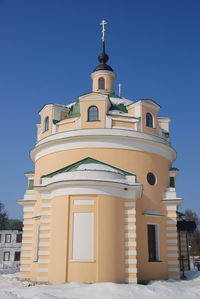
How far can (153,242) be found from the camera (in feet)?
64.4

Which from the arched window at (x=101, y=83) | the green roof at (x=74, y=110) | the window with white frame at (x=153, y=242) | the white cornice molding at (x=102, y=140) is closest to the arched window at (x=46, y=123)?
the white cornice molding at (x=102, y=140)

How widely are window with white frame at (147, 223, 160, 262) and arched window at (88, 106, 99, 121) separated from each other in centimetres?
671

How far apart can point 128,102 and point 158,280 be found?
11.1 m

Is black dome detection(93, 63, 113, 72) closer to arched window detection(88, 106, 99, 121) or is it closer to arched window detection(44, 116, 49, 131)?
arched window detection(44, 116, 49, 131)

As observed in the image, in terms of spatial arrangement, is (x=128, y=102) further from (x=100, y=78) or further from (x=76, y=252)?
(x=76, y=252)

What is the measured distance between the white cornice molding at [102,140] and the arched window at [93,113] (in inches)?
37.7

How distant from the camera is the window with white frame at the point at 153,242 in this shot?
19.3 metres

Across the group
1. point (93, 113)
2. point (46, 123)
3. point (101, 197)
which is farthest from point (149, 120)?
point (101, 197)

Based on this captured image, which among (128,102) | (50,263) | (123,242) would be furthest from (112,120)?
(50,263)

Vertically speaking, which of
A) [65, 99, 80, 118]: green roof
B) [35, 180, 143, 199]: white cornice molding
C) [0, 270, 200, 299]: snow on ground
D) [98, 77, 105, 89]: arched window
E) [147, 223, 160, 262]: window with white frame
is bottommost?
[0, 270, 200, 299]: snow on ground

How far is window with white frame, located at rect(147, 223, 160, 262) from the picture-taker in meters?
19.3

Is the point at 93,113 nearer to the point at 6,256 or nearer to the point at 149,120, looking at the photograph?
the point at 149,120

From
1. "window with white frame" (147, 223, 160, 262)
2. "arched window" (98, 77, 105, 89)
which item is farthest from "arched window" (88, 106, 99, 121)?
"window with white frame" (147, 223, 160, 262)

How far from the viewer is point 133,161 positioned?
64.5 feet
